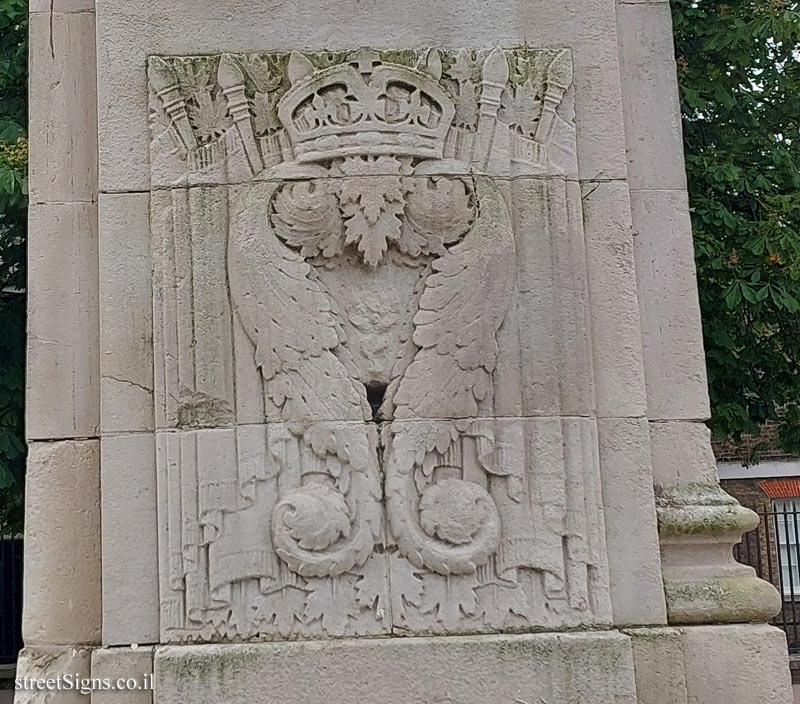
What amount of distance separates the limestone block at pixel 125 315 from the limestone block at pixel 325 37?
29 cm

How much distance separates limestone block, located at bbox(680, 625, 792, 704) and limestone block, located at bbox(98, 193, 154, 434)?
2.20 meters

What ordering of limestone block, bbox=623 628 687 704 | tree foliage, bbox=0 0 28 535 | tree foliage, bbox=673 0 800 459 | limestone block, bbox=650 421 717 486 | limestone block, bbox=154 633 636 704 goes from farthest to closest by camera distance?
tree foliage, bbox=673 0 800 459 < tree foliage, bbox=0 0 28 535 < limestone block, bbox=650 421 717 486 < limestone block, bbox=623 628 687 704 < limestone block, bbox=154 633 636 704

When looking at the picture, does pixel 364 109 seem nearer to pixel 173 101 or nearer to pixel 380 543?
pixel 173 101

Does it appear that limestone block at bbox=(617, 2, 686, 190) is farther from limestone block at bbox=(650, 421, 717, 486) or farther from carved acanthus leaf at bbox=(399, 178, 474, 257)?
limestone block at bbox=(650, 421, 717, 486)

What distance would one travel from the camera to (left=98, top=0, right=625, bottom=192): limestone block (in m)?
4.46

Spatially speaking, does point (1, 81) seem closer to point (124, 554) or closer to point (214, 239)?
point (214, 239)

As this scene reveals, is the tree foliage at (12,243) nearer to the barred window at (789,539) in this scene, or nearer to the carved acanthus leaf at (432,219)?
the carved acanthus leaf at (432,219)

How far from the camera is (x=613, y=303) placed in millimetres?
4402

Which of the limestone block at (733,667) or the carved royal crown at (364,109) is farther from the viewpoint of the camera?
the carved royal crown at (364,109)

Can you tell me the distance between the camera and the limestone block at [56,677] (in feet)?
13.8

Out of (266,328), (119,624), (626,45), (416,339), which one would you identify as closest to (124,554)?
(119,624)

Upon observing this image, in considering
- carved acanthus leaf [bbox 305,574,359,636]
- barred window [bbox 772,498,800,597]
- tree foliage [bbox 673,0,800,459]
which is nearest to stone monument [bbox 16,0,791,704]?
carved acanthus leaf [bbox 305,574,359,636]

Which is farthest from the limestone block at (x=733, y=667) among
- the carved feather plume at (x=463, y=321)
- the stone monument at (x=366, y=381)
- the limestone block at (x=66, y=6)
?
the limestone block at (x=66, y=6)

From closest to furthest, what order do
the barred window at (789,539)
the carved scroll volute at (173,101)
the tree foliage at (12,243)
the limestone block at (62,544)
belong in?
the limestone block at (62,544)
the carved scroll volute at (173,101)
the tree foliage at (12,243)
the barred window at (789,539)
